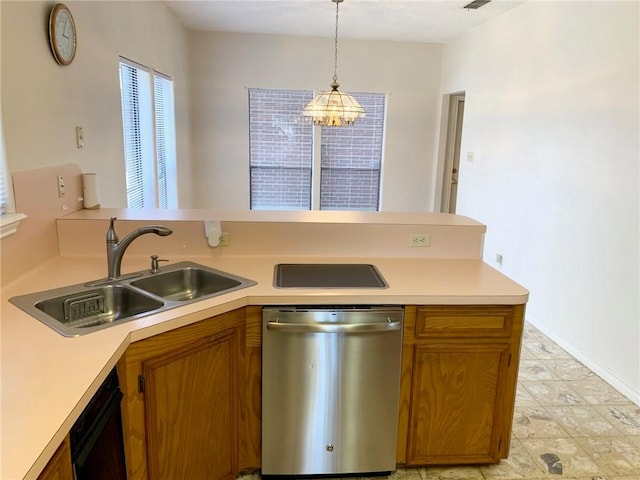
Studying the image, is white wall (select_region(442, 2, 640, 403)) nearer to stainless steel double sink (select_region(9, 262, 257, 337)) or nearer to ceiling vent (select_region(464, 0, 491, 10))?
ceiling vent (select_region(464, 0, 491, 10))

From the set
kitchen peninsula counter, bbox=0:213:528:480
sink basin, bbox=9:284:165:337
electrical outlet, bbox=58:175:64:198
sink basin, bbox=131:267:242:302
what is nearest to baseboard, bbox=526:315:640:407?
kitchen peninsula counter, bbox=0:213:528:480

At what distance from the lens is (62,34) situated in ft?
7.37

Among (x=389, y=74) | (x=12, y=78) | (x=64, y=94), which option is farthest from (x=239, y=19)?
(x=12, y=78)

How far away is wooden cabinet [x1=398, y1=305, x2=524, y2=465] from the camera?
190 centimetres

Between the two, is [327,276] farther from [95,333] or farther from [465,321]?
[95,333]

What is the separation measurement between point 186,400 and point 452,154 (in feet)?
17.7

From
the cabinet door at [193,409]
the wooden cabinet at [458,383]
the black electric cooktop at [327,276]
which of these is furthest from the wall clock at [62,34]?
the wooden cabinet at [458,383]

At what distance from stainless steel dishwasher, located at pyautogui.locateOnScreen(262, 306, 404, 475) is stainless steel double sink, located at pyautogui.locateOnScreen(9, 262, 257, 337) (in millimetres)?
315

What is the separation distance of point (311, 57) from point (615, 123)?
3.91 meters

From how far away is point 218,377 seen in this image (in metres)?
1.77

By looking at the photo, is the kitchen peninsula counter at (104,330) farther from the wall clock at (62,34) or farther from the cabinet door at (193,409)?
the wall clock at (62,34)

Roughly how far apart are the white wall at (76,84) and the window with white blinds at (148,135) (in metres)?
0.17

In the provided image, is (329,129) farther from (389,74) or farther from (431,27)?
(431,27)

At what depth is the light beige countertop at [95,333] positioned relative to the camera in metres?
0.98
